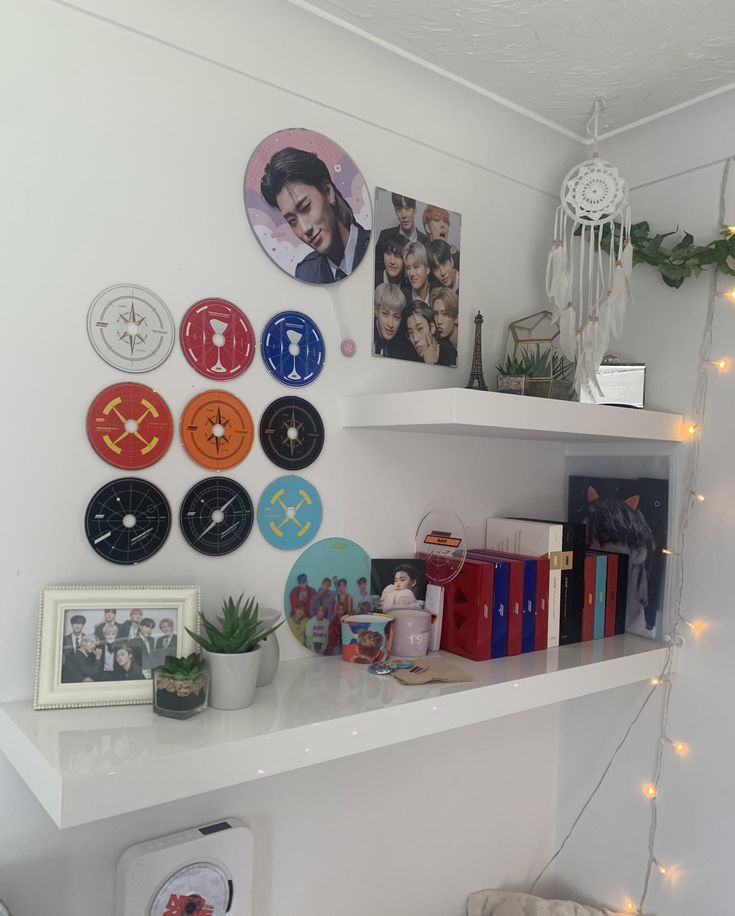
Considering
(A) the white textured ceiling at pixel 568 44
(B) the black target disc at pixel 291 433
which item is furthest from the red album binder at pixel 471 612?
(A) the white textured ceiling at pixel 568 44

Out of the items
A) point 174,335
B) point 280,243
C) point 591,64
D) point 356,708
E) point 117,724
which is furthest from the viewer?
point 591,64

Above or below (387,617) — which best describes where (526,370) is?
above

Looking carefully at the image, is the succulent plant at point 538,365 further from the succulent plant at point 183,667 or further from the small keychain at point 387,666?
the succulent plant at point 183,667

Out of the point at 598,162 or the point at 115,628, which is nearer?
the point at 115,628

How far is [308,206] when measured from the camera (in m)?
1.40

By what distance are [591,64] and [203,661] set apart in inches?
53.9

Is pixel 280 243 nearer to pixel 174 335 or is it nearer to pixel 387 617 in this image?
pixel 174 335

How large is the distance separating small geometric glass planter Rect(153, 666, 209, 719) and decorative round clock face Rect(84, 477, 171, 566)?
0.73 ft

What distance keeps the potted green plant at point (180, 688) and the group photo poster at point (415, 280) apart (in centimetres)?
74

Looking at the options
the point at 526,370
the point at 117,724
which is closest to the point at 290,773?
the point at 117,724

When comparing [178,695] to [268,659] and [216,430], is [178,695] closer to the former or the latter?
[268,659]

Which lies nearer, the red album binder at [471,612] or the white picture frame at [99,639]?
the white picture frame at [99,639]

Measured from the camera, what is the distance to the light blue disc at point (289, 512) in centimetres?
135

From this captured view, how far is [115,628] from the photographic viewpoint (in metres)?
1.10
